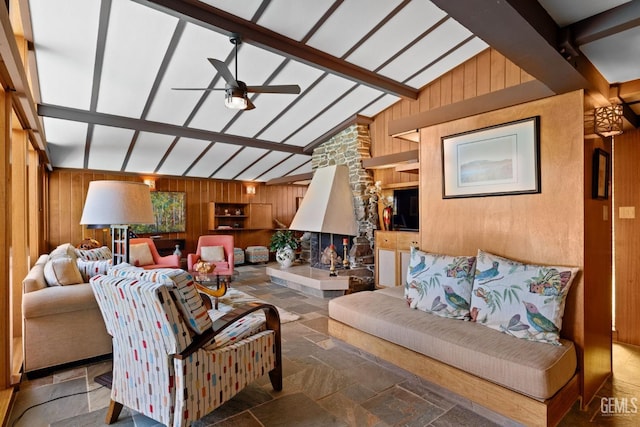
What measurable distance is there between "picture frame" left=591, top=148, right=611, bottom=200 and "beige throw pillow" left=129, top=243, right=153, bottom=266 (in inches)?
260

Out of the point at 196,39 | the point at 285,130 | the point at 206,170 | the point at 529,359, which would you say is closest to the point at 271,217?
the point at 206,170

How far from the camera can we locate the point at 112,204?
2.59m

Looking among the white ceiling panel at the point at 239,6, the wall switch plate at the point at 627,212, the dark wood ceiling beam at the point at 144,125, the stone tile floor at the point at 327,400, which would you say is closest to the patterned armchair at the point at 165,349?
the stone tile floor at the point at 327,400

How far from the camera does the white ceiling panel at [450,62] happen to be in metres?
4.63

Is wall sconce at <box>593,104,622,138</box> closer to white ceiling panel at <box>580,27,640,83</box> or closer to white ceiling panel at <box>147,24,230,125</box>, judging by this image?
white ceiling panel at <box>580,27,640,83</box>

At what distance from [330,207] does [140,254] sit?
12.1 feet

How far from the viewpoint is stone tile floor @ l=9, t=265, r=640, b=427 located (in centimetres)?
209

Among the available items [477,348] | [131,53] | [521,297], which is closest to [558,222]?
[521,297]

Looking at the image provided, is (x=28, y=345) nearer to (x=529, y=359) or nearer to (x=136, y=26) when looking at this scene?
(x=136, y=26)

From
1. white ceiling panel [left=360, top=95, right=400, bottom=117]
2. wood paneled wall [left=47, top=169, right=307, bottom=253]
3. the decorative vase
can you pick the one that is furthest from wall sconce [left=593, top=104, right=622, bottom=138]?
wood paneled wall [left=47, top=169, right=307, bottom=253]

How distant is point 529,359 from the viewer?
6.40 ft

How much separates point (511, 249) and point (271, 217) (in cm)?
791

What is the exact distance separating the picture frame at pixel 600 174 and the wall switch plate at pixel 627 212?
111 centimetres

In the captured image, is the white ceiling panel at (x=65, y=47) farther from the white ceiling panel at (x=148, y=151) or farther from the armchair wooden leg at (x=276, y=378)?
the armchair wooden leg at (x=276, y=378)
